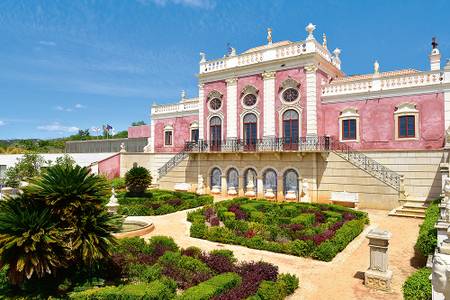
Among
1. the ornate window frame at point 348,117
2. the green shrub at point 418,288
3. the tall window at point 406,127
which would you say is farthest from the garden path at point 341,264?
the ornate window frame at point 348,117

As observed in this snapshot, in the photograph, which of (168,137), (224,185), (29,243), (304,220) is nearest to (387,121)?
(304,220)

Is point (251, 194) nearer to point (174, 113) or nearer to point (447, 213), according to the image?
point (174, 113)

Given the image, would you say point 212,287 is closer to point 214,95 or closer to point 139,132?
point 214,95

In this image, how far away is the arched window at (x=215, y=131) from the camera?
28.0 metres

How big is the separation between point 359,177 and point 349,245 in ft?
30.1

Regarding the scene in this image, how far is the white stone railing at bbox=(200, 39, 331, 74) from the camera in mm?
23508

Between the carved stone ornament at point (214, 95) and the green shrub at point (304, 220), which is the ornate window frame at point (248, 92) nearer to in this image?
the carved stone ornament at point (214, 95)

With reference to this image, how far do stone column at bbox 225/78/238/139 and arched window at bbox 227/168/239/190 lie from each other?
2830 millimetres

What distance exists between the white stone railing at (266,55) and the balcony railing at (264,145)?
621 centimetres

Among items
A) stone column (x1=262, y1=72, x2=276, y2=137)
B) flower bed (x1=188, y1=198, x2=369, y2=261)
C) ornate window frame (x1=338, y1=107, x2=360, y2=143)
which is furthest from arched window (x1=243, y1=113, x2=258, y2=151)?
flower bed (x1=188, y1=198, x2=369, y2=261)

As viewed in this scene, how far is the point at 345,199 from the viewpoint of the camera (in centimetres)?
2070

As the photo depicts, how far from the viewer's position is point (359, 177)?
20859 mm

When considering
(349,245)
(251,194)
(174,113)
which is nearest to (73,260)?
(349,245)

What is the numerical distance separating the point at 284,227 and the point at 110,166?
2553 cm
